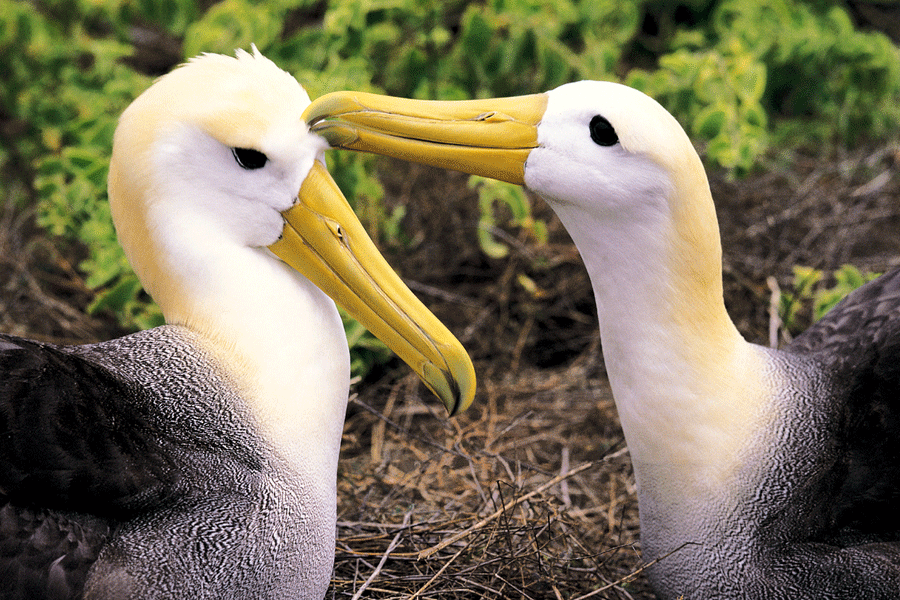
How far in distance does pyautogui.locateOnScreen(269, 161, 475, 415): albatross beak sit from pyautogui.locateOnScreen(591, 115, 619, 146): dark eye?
0.64m

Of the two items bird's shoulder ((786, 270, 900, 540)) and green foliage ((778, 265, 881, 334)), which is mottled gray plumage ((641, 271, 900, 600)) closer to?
bird's shoulder ((786, 270, 900, 540))

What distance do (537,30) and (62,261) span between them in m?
2.68

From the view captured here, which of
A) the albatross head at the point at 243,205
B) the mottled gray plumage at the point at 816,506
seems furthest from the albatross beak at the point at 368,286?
the mottled gray plumage at the point at 816,506

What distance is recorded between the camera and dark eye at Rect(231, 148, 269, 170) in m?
2.40

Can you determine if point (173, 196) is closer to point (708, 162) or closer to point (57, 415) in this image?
point (57, 415)

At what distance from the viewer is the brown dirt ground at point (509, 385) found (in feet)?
9.79

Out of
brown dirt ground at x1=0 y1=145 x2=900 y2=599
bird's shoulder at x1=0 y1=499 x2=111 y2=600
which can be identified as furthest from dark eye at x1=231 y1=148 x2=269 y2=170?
brown dirt ground at x1=0 y1=145 x2=900 y2=599

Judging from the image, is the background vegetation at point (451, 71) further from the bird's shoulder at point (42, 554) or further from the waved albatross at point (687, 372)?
the bird's shoulder at point (42, 554)

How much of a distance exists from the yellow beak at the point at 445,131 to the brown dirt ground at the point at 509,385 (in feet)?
3.42

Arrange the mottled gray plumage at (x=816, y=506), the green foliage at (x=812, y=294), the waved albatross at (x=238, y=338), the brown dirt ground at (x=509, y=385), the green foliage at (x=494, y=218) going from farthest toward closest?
the green foliage at (x=494, y=218), the green foliage at (x=812, y=294), the brown dirt ground at (x=509, y=385), the mottled gray plumage at (x=816, y=506), the waved albatross at (x=238, y=338)

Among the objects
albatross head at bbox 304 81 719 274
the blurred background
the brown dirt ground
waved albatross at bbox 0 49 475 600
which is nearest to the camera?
waved albatross at bbox 0 49 475 600

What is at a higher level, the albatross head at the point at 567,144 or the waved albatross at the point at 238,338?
the albatross head at the point at 567,144

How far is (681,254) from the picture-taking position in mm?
2465

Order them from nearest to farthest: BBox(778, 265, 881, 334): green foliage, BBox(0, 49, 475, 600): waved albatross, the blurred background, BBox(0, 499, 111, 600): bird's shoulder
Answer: BBox(0, 499, 111, 600): bird's shoulder < BBox(0, 49, 475, 600): waved albatross < the blurred background < BBox(778, 265, 881, 334): green foliage
